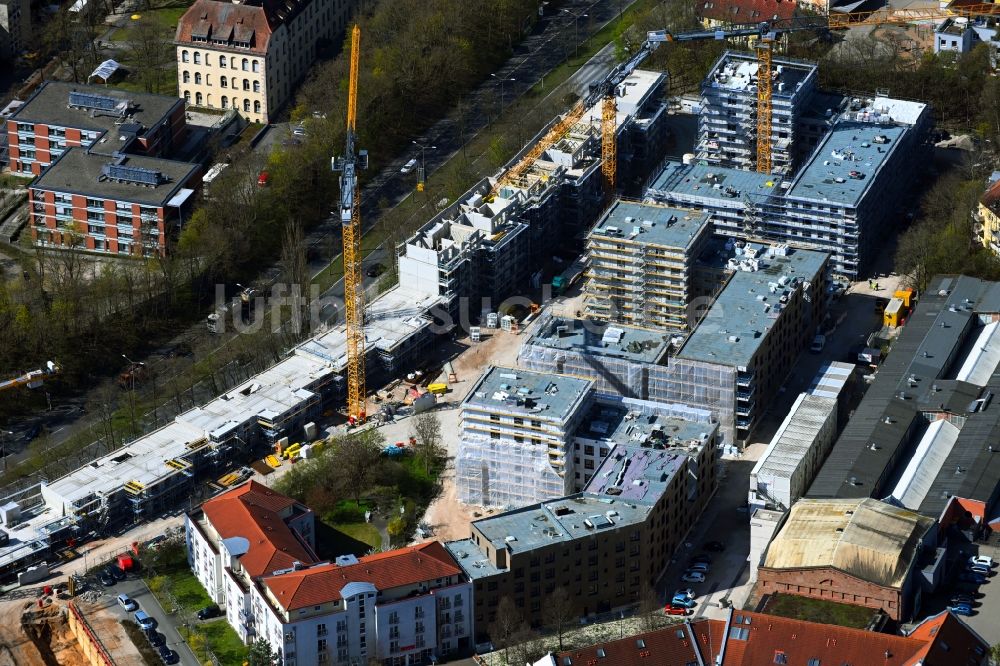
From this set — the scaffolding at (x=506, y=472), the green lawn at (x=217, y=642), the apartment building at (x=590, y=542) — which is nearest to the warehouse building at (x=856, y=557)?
the apartment building at (x=590, y=542)

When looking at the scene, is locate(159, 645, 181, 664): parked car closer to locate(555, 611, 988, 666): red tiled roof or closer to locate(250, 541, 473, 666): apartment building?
locate(250, 541, 473, 666): apartment building

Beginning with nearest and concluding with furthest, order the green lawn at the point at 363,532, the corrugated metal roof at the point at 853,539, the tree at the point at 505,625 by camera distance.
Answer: the corrugated metal roof at the point at 853,539
the tree at the point at 505,625
the green lawn at the point at 363,532

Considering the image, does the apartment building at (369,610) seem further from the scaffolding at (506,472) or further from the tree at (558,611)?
the scaffolding at (506,472)

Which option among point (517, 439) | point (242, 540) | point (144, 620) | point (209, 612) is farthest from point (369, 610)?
point (517, 439)

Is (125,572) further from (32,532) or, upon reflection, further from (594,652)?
(594,652)

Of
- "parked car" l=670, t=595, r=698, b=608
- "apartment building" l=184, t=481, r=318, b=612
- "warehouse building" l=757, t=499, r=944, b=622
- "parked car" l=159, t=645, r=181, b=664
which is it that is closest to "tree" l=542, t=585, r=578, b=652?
"parked car" l=670, t=595, r=698, b=608

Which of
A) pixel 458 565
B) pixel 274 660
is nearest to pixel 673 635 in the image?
pixel 458 565
